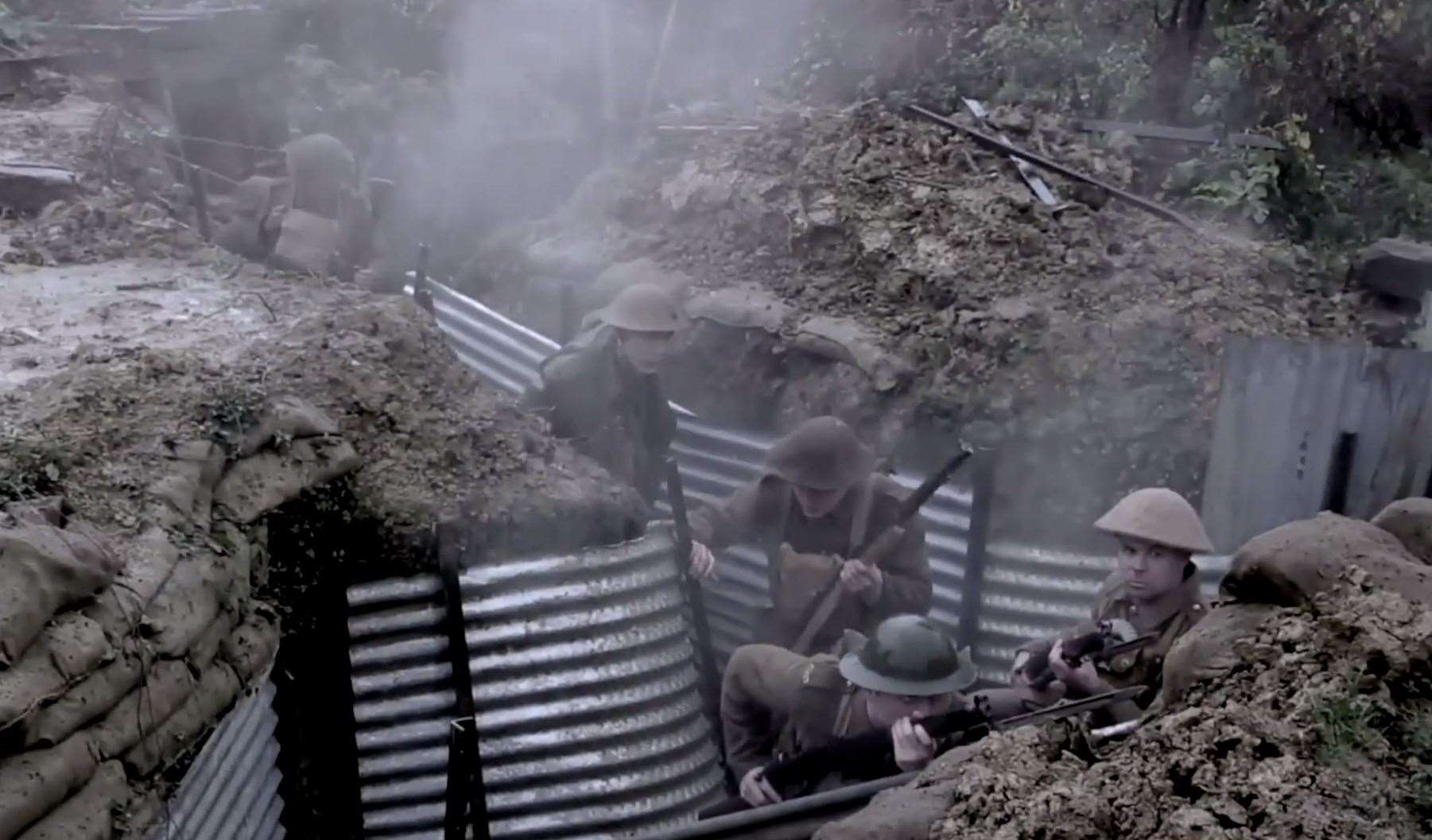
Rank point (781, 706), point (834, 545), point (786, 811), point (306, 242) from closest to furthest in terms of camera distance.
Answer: point (786, 811)
point (781, 706)
point (834, 545)
point (306, 242)

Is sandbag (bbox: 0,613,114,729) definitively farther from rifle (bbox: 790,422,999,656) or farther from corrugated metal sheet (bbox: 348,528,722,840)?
rifle (bbox: 790,422,999,656)

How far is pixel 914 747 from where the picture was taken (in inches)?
157

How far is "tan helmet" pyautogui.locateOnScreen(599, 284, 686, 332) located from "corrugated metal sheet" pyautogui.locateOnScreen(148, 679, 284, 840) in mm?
2230

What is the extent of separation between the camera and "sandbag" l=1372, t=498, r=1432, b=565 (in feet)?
10.8

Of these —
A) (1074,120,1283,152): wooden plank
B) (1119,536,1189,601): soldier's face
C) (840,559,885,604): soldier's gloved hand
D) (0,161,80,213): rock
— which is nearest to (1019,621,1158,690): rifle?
(1119,536,1189,601): soldier's face

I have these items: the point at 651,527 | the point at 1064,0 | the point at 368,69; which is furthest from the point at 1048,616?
the point at 368,69

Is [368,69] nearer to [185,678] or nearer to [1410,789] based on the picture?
[185,678]

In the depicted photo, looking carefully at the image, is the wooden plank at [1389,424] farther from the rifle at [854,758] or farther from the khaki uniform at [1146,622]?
the rifle at [854,758]

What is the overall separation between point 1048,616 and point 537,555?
2341 millimetres

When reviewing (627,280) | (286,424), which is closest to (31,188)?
(627,280)

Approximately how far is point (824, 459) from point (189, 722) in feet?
8.71

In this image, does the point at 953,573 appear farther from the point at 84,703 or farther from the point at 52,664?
the point at 52,664

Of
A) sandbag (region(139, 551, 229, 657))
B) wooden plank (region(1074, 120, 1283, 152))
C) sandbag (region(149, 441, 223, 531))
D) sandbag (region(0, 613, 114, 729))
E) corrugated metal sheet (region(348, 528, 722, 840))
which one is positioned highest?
wooden plank (region(1074, 120, 1283, 152))

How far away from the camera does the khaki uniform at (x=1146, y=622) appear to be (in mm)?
4477
